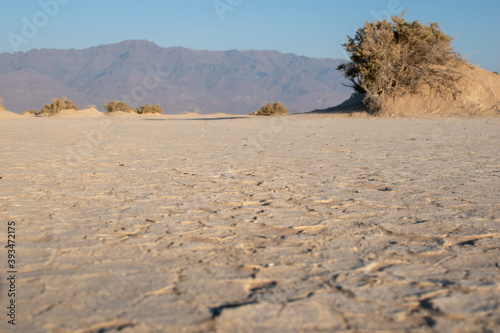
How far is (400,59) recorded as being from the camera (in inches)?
690

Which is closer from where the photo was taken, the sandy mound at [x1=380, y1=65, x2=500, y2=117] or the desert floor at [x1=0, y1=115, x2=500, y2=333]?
the desert floor at [x1=0, y1=115, x2=500, y2=333]

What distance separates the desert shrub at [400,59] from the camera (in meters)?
17.3

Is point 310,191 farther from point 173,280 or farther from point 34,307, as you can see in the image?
point 34,307

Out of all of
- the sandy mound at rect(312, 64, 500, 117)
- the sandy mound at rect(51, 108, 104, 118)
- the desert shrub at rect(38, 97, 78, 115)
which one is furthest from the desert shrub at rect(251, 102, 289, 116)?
the desert shrub at rect(38, 97, 78, 115)

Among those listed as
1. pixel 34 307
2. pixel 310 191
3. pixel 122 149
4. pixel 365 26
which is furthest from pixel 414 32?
pixel 34 307

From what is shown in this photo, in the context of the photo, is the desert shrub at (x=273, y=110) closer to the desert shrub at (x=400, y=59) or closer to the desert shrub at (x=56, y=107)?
the desert shrub at (x=400, y=59)

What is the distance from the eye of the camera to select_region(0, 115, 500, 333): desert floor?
1.72 metres

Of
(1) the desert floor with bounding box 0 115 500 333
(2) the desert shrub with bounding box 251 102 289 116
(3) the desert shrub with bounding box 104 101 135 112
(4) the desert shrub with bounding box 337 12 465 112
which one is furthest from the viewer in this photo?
(3) the desert shrub with bounding box 104 101 135 112

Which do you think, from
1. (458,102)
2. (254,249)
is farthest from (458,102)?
(254,249)

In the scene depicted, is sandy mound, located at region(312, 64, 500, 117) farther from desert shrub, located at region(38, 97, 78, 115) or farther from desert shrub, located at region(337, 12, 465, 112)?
desert shrub, located at region(38, 97, 78, 115)

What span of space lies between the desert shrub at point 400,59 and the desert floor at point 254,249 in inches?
515

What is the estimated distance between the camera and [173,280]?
2049 mm

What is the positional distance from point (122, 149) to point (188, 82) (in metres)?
190

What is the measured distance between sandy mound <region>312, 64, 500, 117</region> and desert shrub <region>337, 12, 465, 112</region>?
0.99 ft
